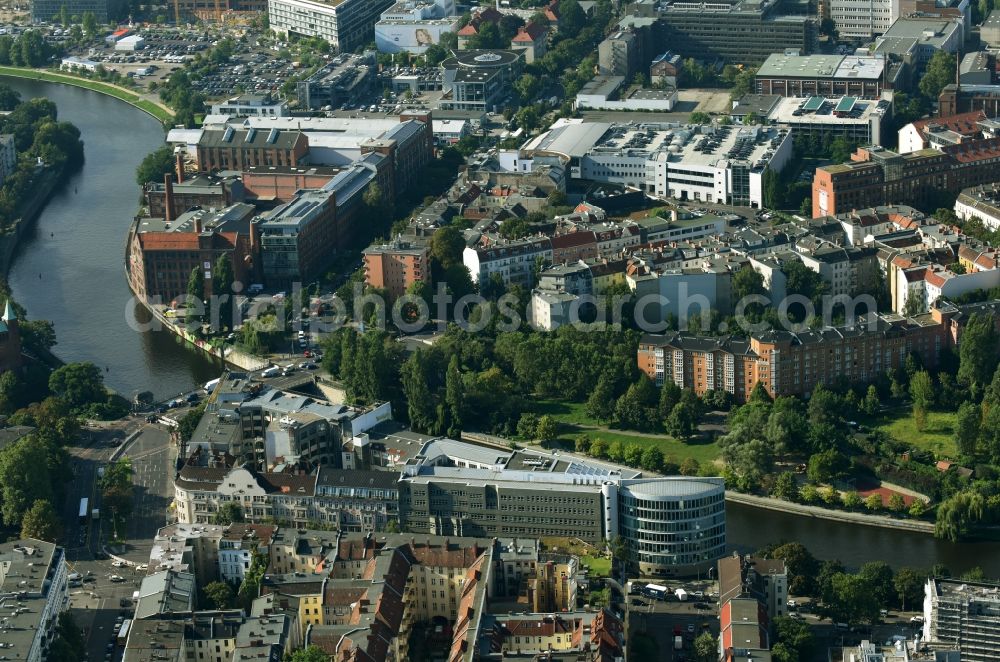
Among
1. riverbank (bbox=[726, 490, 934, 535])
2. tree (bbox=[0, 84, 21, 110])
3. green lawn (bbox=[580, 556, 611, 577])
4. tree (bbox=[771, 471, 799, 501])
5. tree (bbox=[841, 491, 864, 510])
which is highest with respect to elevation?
tree (bbox=[0, 84, 21, 110])

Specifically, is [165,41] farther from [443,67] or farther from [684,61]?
[684,61]

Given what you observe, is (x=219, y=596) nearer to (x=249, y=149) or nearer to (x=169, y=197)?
(x=169, y=197)

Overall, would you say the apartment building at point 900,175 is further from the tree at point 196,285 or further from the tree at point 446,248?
the tree at point 196,285

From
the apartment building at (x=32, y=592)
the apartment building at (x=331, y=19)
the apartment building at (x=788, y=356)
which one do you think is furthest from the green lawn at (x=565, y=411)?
the apartment building at (x=331, y=19)

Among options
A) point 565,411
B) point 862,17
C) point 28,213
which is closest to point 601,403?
point 565,411

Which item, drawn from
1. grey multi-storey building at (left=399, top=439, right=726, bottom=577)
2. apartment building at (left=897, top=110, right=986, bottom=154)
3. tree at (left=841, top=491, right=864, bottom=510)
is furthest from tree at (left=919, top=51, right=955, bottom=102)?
grey multi-storey building at (left=399, top=439, right=726, bottom=577)

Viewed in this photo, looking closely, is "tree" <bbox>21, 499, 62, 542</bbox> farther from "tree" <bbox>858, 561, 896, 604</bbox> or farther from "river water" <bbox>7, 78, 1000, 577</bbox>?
"tree" <bbox>858, 561, 896, 604</bbox>
